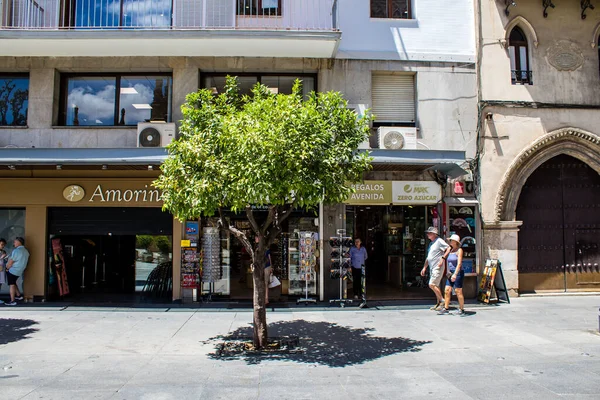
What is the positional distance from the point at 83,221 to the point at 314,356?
313 inches

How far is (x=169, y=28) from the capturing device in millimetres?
11422

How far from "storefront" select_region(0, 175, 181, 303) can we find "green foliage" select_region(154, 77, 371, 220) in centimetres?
466

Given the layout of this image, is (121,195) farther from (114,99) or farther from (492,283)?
(492,283)

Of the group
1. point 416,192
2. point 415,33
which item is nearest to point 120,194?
point 416,192

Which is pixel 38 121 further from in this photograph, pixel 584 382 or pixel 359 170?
pixel 584 382

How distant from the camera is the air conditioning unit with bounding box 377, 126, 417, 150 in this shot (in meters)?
11.6

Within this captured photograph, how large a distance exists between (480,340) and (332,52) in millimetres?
7806

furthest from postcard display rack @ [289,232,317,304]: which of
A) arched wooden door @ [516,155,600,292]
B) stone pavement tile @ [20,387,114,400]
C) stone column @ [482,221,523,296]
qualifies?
stone pavement tile @ [20,387,114,400]

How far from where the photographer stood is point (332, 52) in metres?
11.6

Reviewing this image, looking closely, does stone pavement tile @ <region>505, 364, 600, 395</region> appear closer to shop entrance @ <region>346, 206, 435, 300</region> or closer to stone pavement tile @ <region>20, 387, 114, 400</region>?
stone pavement tile @ <region>20, 387, 114, 400</region>

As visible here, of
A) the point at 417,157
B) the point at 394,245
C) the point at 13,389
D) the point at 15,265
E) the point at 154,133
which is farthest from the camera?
the point at 394,245

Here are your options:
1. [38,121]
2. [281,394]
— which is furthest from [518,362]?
[38,121]

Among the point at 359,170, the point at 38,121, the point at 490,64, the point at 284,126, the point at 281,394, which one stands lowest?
the point at 281,394

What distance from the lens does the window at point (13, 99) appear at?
39.4 feet
